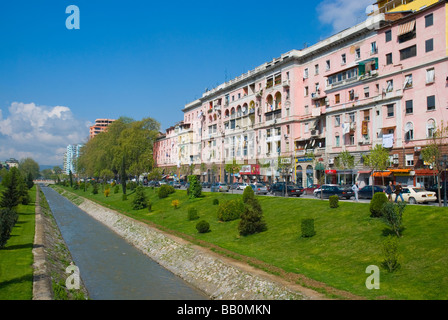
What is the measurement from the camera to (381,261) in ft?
58.4

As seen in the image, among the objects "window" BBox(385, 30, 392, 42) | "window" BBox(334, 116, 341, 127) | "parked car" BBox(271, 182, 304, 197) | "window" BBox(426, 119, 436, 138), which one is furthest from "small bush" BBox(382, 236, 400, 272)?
"window" BBox(334, 116, 341, 127)

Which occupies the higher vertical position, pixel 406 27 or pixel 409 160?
pixel 406 27

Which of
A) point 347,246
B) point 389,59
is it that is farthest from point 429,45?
point 347,246

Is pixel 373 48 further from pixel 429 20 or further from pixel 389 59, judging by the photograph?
pixel 429 20

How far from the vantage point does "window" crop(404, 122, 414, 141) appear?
50719mm

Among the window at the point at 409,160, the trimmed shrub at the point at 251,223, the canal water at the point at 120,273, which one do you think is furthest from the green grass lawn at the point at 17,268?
the window at the point at 409,160

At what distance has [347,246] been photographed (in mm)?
21156

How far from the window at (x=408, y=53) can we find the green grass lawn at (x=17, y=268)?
4915cm

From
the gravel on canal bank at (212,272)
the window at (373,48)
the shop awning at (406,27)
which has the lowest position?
the gravel on canal bank at (212,272)

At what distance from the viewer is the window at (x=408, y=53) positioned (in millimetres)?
50469

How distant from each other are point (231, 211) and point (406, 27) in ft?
118

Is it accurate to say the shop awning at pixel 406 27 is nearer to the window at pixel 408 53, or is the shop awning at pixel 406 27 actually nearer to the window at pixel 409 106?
the window at pixel 408 53
